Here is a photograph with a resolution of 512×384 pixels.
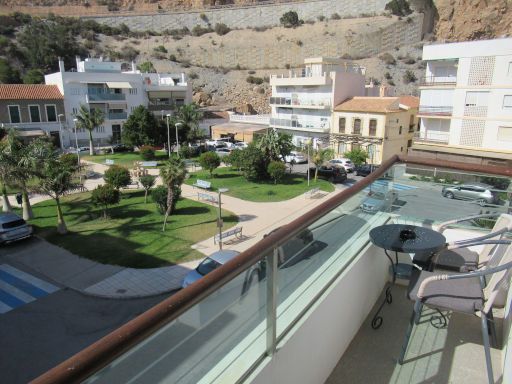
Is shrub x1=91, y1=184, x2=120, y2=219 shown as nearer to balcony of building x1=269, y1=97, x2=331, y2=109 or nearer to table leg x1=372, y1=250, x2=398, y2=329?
table leg x1=372, y1=250, x2=398, y2=329

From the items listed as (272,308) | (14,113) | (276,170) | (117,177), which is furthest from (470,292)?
(14,113)

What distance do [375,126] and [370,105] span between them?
83.7 inches

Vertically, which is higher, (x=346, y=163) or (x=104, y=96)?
(x=104, y=96)

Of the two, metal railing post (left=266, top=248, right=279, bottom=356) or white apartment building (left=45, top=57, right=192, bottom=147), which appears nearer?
metal railing post (left=266, top=248, right=279, bottom=356)

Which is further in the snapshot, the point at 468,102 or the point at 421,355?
the point at 468,102

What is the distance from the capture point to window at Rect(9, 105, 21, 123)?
38375mm

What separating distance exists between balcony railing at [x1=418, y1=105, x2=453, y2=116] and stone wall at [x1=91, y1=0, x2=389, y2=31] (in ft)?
187

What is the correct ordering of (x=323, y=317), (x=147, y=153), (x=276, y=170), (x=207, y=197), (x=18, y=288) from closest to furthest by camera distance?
(x=323, y=317) < (x=18, y=288) < (x=207, y=197) < (x=276, y=170) < (x=147, y=153)

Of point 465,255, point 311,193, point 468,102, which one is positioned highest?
point 468,102

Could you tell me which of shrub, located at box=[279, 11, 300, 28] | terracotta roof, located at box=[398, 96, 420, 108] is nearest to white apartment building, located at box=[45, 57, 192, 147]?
terracotta roof, located at box=[398, 96, 420, 108]

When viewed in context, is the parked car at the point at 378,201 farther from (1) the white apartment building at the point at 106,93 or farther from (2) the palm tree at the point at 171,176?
(1) the white apartment building at the point at 106,93

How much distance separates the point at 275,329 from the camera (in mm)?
2125

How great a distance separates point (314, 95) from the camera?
→ 39656 mm

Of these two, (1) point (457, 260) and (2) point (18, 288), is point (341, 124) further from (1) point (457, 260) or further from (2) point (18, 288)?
(1) point (457, 260)
